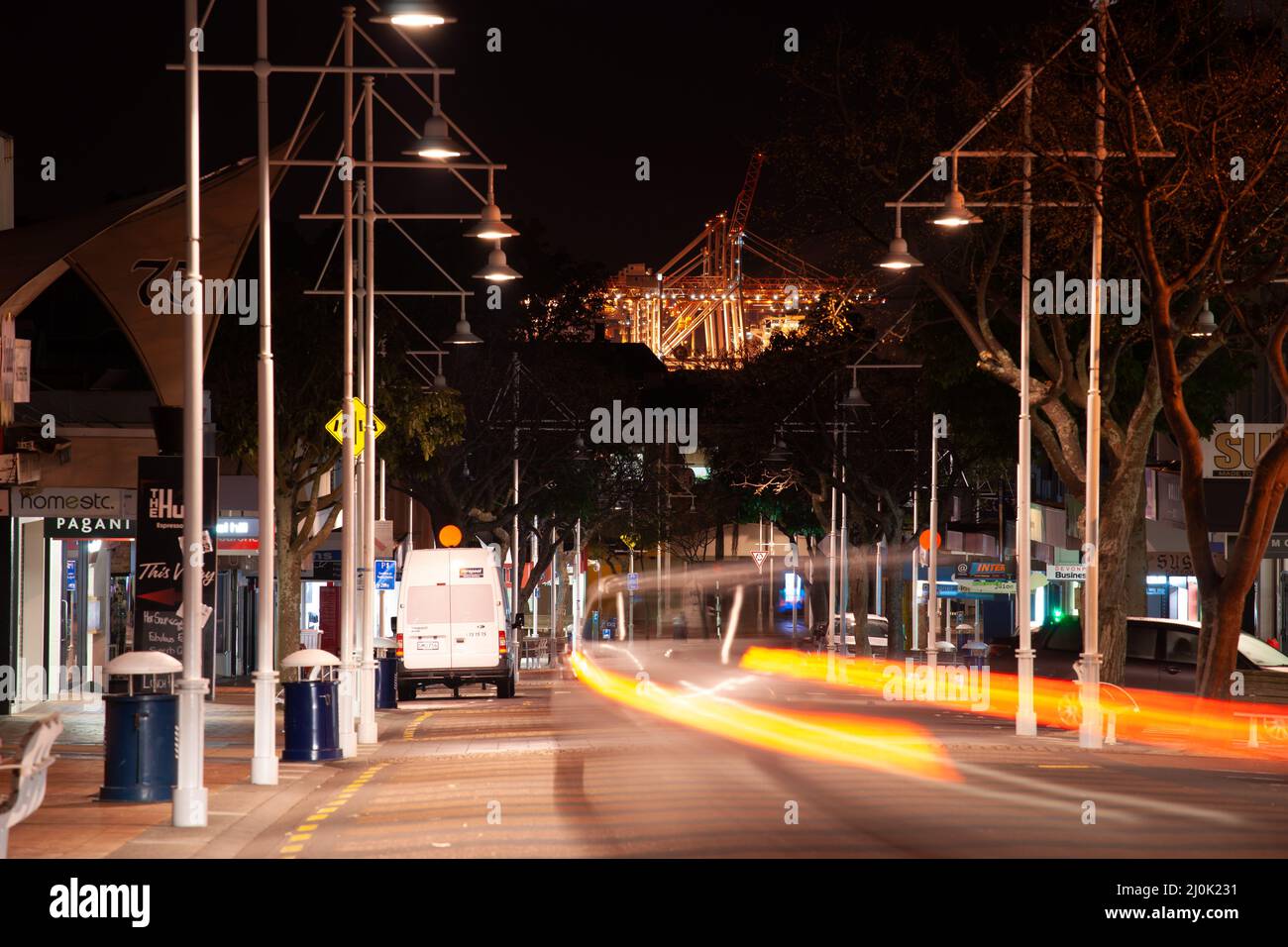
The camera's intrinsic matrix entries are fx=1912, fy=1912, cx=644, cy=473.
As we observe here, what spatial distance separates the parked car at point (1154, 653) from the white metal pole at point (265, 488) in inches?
622

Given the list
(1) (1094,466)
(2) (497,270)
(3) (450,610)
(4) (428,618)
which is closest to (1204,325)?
(1) (1094,466)

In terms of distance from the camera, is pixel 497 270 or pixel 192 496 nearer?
pixel 192 496

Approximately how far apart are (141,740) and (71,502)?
14.4m

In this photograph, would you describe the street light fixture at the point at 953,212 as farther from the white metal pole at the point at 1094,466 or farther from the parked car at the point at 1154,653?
the parked car at the point at 1154,653

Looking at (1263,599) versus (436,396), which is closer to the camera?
(436,396)

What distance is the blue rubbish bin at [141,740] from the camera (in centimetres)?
1695

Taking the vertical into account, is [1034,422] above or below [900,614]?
above

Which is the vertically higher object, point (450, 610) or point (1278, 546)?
point (1278, 546)

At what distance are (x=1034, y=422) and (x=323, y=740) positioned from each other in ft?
46.2

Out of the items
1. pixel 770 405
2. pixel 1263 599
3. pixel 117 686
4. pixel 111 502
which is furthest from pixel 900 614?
pixel 117 686

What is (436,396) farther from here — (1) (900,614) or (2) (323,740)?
(1) (900,614)

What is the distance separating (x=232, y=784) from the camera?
19.4m

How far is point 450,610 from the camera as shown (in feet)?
124

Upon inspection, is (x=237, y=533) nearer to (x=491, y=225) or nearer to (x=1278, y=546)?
(x=491, y=225)
